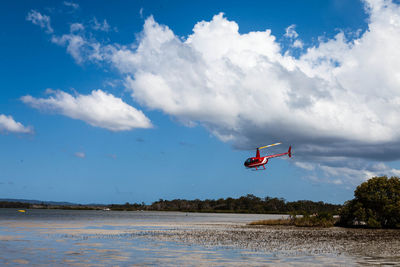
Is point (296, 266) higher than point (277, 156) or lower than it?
lower

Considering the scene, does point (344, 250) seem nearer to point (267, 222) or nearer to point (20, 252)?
point (20, 252)

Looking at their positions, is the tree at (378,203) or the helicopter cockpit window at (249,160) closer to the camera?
the tree at (378,203)

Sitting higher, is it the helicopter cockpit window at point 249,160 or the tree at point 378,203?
the helicopter cockpit window at point 249,160

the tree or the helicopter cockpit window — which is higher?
the helicopter cockpit window

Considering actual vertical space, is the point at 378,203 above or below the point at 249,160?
below

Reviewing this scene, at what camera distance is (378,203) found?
71.8m

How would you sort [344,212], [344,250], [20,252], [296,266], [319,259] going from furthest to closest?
[344,212], [344,250], [20,252], [319,259], [296,266]

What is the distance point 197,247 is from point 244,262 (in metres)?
10.6

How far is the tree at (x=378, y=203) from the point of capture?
70562mm

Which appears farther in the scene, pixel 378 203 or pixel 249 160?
→ pixel 249 160

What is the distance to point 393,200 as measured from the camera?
234 feet

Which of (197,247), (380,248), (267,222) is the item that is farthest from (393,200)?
(197,247)

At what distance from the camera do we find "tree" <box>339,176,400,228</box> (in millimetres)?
70562

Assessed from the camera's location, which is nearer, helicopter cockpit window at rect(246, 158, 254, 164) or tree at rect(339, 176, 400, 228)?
tree at rect(339, 176, 400, 228)
